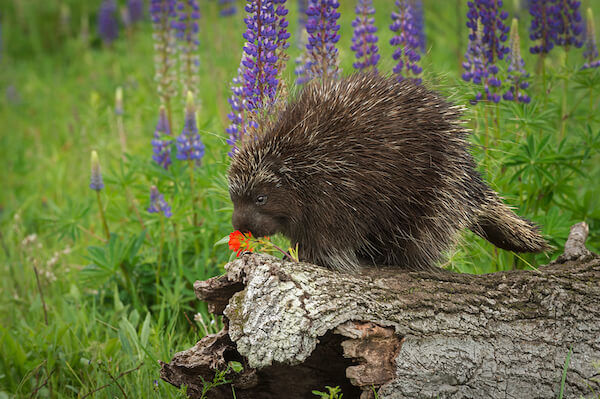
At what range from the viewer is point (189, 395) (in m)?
2.80

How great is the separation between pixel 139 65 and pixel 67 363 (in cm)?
630

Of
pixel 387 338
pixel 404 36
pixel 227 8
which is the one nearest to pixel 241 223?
pixel 387 338

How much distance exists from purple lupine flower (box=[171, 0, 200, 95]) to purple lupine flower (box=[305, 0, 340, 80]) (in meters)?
1.69

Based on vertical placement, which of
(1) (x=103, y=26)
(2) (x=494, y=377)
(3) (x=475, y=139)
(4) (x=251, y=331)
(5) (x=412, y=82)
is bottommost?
(2) (x=494, y=377)

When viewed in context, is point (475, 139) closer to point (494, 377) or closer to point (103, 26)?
Result: point (494, 377)

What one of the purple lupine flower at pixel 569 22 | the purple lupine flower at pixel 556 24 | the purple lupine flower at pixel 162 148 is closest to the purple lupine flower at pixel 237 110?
the purple lupine flower at pixel 162 148

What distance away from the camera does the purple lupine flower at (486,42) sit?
4141 mm

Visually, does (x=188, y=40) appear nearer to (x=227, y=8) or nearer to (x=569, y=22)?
(x=227, y=8)

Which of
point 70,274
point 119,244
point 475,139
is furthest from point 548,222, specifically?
point 70,274

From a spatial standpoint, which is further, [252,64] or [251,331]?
[252,64]

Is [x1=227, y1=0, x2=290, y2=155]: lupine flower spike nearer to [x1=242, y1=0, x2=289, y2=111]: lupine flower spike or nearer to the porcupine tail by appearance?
[x1=242, y1=0, x2=289, y2=111]: lupine flower spike

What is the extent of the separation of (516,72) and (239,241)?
2.31 meters

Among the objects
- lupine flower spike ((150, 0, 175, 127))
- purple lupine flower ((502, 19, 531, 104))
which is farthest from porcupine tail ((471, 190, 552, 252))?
lupine flower spike ((150, 0, 175, 127))

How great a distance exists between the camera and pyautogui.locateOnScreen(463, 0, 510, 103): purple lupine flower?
414cm
